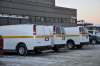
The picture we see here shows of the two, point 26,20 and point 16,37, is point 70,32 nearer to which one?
point 16,37

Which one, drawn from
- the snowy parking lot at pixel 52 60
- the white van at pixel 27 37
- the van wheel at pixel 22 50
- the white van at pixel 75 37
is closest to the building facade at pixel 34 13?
the white van at pixel 75 37

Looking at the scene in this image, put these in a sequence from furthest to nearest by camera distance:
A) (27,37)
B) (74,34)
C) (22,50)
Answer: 1. (74,34)
2. (22,50)
3. (27,37)

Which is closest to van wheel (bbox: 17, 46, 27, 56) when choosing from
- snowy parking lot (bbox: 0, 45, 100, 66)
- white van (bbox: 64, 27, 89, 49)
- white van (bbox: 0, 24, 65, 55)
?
white van (bbox: 0, 24, 65, 55)

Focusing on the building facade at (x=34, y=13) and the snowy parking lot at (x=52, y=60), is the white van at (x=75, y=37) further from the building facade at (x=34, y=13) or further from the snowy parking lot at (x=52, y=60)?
the building facade at (x=34, y=13)

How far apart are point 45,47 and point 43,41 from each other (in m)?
0.50

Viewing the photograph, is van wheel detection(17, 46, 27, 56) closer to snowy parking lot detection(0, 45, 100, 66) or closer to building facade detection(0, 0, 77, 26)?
snowy parking lot detection(0, 45, 100, 66)

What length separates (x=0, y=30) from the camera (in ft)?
69.4

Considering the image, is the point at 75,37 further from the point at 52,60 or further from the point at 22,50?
the point at 52,60

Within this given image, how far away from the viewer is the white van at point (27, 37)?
19.7 metres

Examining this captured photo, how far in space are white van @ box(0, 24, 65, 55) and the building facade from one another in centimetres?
1327

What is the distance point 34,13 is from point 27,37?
27521 mm

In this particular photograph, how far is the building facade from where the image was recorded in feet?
123

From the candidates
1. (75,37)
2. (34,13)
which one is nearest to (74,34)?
(75,37)

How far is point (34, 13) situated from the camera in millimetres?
47094
